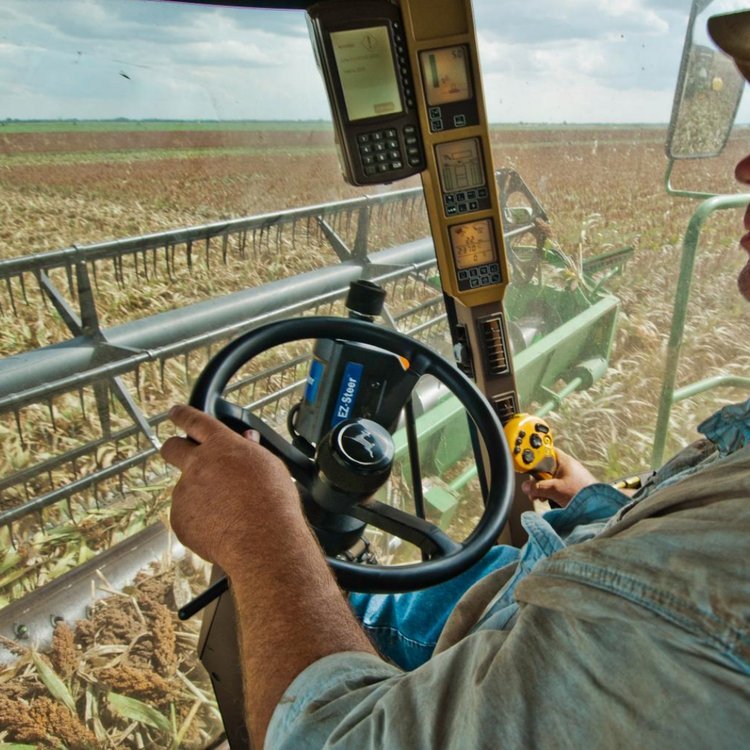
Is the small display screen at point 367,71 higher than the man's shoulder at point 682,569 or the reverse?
higher

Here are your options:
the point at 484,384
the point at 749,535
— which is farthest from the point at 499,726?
the point at 484,384

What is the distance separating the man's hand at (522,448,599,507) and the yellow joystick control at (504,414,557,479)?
0.08ft

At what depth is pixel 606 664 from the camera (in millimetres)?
515

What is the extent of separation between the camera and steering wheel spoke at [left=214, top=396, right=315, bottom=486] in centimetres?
114

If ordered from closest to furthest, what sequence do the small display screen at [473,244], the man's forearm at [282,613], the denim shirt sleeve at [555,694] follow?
the denim shirt sleeve at [555,694] → the man's forearm at [282,613] → the small display screen at [473,244]

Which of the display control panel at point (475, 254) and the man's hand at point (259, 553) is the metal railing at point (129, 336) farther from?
the man's hand at point (259, 553)

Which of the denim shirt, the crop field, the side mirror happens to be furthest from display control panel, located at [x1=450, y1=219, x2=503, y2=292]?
the denim shirt

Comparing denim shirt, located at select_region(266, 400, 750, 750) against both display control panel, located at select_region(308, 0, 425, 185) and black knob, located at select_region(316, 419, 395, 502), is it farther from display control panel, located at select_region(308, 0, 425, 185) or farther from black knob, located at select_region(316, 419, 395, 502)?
display control panel, located at select_region(308, 0, 425, 185)

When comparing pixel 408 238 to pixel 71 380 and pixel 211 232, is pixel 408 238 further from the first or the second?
pixel 71 380

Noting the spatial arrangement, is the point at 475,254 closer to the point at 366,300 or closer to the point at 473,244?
the point at 473,244

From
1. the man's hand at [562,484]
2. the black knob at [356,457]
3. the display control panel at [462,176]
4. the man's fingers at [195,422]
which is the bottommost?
the man's hand at [562,484]

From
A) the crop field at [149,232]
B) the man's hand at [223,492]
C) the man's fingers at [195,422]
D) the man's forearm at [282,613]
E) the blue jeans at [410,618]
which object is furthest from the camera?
the blue jeans at [410,618]

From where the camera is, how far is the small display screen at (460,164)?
5.16 feet

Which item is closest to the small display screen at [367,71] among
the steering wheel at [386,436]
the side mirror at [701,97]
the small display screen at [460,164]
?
the small display screen at [460,164]
